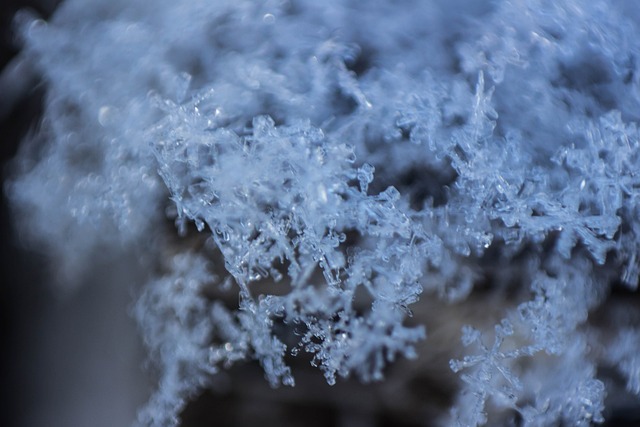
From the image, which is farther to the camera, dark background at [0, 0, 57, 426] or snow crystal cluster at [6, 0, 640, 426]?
dark background at [0, 0, 57, 426]

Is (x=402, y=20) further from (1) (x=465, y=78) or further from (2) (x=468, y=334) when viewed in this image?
(2) (x=468, y=334)

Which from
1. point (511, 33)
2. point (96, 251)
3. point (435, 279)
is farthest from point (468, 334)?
point (96, 251)

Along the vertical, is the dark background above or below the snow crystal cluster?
below

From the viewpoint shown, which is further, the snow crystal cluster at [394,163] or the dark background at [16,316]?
the dark background at [16,316]

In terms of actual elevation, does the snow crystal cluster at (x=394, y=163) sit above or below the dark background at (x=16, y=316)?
above

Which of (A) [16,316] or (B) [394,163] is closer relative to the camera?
(B) [394,163]

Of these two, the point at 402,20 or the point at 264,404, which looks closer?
the point at 402,20

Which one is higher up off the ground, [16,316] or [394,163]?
[394,163]

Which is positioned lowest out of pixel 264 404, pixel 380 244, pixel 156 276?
pixel 264 404
